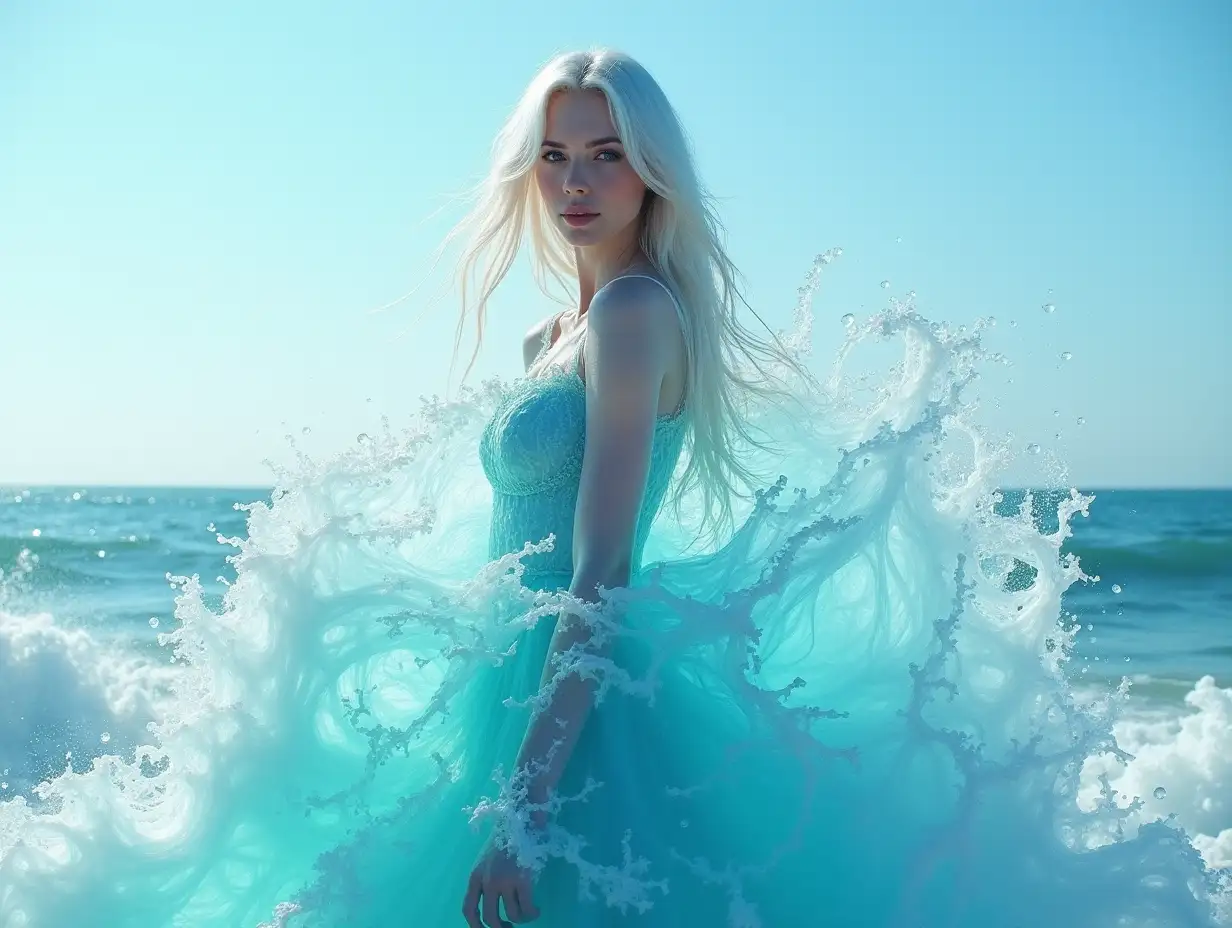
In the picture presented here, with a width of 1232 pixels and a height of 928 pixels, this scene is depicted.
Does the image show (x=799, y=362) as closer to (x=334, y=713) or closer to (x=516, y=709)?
(x=516, y=709)

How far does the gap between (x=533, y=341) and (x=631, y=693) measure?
1.48m

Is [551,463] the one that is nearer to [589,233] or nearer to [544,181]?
[589,233]

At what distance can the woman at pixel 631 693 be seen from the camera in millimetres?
2188

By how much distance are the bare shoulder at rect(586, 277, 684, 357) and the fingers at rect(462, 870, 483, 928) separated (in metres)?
1.09

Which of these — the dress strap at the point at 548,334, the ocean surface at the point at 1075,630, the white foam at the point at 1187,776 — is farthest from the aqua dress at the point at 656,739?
the white foam at the point at 1187,776

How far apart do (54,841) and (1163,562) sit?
63.5ft

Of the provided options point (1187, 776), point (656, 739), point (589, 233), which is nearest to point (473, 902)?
point (656, 739)

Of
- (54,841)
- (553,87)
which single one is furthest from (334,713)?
(553,87)

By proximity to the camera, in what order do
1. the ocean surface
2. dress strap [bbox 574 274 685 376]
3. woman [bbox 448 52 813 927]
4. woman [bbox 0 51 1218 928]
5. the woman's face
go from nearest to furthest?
1. woman [bbox 0 51 1218 928]
2. woman [bbox 448 52 813 927]
3. dress strap [bbox 574 274 685 376]
4. the woman's face
5. the ocean surface

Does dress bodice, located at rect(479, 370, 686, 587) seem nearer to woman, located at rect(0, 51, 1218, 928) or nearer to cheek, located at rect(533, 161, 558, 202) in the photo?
woman, located at rect(0, 51, 1218, 928)

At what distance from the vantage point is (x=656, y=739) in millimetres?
2295

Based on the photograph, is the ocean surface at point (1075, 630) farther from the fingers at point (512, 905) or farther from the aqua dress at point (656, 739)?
the fingers at point (512, 905)

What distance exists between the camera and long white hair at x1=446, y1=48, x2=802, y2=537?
2.64 meters

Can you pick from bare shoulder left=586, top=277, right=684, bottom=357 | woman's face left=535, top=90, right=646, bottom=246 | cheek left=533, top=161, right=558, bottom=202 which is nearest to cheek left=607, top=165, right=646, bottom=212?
woman's face left=535, top=90, right=646, bottom=246
